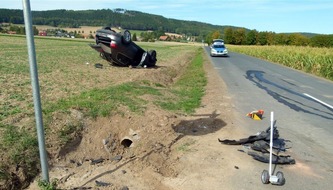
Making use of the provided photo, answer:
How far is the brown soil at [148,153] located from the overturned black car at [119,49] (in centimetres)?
942

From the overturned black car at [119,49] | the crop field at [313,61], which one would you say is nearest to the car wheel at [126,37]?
the overturned black car at [119,49]

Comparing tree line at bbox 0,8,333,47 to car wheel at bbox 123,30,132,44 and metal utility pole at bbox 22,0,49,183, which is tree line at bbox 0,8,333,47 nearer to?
car wheel at bbox 123,30,132,44

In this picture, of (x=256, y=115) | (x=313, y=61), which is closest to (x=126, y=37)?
(x=256, y=115)

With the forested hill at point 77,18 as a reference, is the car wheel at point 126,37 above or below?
above

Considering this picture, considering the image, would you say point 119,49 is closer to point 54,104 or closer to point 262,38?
point 54,104

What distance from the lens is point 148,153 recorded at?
221 inches

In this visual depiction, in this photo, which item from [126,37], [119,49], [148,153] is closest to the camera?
[148,153]

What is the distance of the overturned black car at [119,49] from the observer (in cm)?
1683

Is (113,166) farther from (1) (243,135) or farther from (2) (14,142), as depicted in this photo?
(1) (243,135)

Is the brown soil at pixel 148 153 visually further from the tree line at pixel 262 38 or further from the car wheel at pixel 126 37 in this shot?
the tree line at pixel 262 38

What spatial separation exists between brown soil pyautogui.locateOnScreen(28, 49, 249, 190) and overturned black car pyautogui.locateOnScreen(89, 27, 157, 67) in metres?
9.42

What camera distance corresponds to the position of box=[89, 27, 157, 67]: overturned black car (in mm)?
16828

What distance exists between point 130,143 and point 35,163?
1.89 m

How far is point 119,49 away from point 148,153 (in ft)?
41.2
